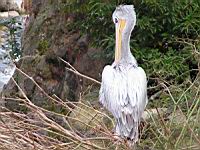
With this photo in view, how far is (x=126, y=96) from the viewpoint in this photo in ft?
11.7

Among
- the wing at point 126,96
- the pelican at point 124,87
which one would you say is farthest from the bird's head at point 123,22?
the wing at point 126,96

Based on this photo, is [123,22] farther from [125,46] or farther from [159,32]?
[159,32]

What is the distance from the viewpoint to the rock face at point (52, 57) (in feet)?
22.2

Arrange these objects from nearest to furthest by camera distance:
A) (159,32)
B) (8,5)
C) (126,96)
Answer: (126,96), (159,32), (8,5)

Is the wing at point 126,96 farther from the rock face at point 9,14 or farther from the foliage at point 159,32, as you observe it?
the rock face at point 9,14

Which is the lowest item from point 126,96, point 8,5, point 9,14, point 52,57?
point 9,14

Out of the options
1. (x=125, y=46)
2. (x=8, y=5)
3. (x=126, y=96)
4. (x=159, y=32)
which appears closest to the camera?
(x=126, y=96)

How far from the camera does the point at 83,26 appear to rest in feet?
19.7

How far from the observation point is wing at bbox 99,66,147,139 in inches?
141

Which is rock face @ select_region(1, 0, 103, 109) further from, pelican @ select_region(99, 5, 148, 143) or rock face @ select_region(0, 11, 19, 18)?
rock face @ select_region(0, 11, 19, 18)

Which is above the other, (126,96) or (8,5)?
(126,96)

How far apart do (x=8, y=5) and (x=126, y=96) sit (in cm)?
1421

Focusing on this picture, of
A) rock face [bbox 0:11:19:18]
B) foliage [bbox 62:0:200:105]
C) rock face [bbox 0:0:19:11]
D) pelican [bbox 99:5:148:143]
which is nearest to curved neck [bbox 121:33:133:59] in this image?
pelican [bbox 99:5:148:143]

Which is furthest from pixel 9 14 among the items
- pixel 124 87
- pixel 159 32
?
pixel 124 87
